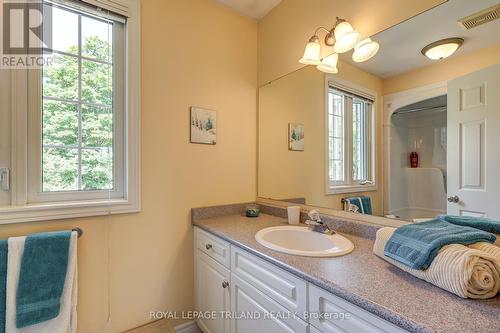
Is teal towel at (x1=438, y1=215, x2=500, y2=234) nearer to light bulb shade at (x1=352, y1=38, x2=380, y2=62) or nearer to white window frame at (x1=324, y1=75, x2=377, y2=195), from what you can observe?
white window frame at (x1=324, y1=75, x2=377, y2=195)

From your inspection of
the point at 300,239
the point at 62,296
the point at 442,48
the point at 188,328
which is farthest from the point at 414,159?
the point at 62,296

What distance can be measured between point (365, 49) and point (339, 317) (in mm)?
1277

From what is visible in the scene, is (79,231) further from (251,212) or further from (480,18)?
(480,18)

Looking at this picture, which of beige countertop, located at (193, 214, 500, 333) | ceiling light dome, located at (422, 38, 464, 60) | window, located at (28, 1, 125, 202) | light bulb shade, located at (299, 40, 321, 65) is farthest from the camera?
light bulb shade, located at (299, 40, 321, 65)

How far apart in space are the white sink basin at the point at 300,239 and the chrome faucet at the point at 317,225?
0.02m

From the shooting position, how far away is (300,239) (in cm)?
137

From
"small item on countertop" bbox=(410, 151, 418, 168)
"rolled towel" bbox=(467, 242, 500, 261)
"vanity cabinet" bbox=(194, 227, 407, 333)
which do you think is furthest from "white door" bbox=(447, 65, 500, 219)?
"vanity cabinet" bbox=(194, 227, 407, 333)

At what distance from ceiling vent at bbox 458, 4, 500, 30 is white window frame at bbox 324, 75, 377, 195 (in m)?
0.42

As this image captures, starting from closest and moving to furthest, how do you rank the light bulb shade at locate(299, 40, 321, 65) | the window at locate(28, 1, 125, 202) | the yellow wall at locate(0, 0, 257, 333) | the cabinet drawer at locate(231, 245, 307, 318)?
the cabinet drawer at locate(231, 245, 307, 318)
the window at locate(28, 1, 125, 202)
the yellow wall at locate(0, 0, 257, 333)
the light bulb shade at locate(299, 40, 321, 65)

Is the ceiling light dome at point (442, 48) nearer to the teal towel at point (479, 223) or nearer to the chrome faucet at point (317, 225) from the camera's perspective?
the teal towel at point (479, 223)

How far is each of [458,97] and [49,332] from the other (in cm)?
214

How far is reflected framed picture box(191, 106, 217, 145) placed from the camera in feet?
5.41

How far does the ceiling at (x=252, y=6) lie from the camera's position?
5.83ft

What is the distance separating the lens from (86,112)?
136cm
